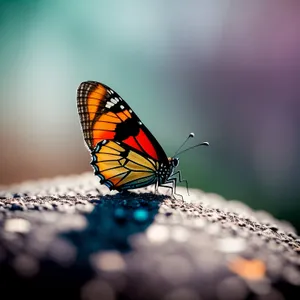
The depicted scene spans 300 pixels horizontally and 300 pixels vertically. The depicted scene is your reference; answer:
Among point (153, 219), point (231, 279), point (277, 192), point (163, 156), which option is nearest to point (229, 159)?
point (277, 192)

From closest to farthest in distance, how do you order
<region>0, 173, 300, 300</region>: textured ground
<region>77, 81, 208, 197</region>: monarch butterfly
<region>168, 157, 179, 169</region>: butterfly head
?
<region>0, 173, 300, 300</region>: textured ground → <region>77, 81, 208, 197</region>: monarch butterfly → <region>168, 157, 179, 169</region>: butterfly head

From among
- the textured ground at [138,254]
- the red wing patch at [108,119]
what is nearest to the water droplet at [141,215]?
the textured ground at [138,254]

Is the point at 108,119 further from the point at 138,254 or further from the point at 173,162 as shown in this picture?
the point at 138,254

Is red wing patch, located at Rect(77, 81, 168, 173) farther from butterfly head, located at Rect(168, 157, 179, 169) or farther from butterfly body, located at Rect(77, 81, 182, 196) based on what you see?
butterfly head, located at Rect(168, 157, 179, 169)

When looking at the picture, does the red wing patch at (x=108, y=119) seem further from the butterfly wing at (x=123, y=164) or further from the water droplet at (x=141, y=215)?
the water droplet at (x=141, y=215)

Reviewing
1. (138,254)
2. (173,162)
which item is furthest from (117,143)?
(138,254)

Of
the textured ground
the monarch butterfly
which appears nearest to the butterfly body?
the monarch butterfly

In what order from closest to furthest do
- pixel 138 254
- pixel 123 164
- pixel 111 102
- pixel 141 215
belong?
pixel 138 254 → pixel 141 215 → pixel 111 102 → pixel 123 164
